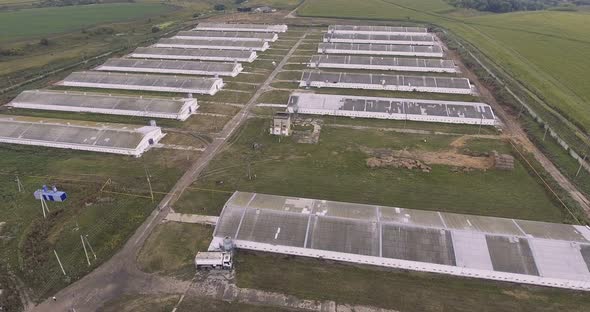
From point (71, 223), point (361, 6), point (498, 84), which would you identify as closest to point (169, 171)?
point (71, 223)

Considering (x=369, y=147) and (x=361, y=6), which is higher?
(x=361, y=6)

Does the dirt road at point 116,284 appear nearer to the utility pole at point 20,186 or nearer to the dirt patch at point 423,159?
the utility pole at point 20,186

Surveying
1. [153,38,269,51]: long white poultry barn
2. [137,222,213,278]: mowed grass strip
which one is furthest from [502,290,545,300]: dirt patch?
[153,38,269,51]: long white poultry barn

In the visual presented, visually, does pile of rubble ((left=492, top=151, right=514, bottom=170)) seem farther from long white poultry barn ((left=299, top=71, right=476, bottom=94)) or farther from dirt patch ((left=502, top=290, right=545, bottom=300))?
long white poultry barn ((left=299, top=71, right=476, bottom=94))

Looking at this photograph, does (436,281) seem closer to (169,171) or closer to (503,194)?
(503,194)

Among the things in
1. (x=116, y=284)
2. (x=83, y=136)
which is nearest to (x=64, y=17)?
(x=83, y=136)

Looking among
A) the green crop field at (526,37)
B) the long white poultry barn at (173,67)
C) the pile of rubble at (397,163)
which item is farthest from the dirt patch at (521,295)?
the long white poultry barn at (173,67)
